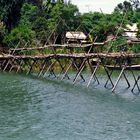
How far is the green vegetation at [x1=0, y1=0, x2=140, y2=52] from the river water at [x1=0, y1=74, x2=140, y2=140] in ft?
60.8

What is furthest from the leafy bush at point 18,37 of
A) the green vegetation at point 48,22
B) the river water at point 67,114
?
the river water at point 67,114

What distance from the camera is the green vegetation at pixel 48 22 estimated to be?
56938 mm

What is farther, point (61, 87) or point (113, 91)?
point (61, 87)

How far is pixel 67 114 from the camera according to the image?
23500 millimetres

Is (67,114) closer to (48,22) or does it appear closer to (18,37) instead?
(18,37)

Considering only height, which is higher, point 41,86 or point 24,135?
point 24,135

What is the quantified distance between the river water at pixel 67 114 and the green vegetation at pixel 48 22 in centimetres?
1852

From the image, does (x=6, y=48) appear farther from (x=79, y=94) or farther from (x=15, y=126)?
(x=15, y=126)

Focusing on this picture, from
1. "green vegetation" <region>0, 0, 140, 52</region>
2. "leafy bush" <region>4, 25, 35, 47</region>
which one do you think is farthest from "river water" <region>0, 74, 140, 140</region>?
"leafy bush" <region>4, 25, 35, 47</region>

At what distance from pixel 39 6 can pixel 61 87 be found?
147 feet

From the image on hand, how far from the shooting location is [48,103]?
27203mm

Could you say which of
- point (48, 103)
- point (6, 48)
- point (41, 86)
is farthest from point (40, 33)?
point (48, 103)

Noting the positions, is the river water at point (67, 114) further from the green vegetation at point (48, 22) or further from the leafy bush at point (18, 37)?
the leafy bush at point (18, 37)

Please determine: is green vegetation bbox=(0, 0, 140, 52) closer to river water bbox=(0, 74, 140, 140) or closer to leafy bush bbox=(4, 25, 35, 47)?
leafy bush bbox=(4, 25, 35, 47)
